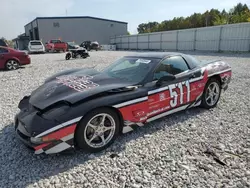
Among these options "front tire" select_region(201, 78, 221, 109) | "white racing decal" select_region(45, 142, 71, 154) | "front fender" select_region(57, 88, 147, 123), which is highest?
"front fender" select_region(57, 88, 147, 123)

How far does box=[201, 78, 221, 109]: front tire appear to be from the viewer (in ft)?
13.2

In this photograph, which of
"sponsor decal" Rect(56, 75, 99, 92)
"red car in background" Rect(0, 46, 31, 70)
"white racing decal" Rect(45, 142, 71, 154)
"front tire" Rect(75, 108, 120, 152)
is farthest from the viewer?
"red car in background" Rect(0, 46, 31, 70)

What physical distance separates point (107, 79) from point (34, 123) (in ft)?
4.30

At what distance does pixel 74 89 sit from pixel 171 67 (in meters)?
1.78

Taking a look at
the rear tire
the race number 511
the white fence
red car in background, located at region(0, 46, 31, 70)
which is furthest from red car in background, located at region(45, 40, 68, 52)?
the race number 511

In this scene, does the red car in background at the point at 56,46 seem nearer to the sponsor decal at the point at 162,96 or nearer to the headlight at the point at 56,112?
the sponsor decal at the point at 162,96

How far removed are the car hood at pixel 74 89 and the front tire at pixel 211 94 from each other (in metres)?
1.87

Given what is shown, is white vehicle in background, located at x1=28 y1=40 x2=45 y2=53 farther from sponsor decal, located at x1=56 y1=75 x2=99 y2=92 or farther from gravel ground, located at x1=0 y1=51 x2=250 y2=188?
sponsor decal, located at x1=56 y1=75 x2=99 y2=92

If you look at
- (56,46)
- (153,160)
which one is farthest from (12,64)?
(56,46)

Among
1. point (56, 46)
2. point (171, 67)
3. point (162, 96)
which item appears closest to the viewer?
point (162, 96)

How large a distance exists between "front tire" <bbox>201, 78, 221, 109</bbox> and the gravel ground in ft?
1.65

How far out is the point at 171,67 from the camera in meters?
3.55

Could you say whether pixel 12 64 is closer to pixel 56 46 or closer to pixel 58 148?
pixel 58 148

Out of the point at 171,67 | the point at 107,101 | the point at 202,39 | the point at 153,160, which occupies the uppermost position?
the point at 202,39
